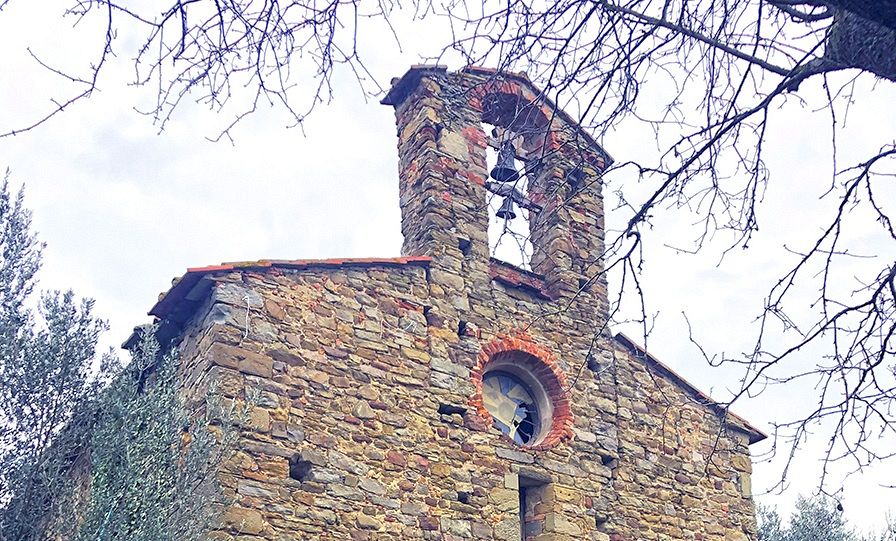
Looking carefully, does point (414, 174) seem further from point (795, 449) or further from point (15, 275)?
point (795, 449)

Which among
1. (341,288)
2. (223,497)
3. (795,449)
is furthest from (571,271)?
(795,449)

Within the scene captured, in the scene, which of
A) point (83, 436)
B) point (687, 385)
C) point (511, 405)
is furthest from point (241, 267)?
point (687, 385)

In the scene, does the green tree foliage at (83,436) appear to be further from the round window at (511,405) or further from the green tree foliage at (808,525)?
the green tree foliage at (808,525)

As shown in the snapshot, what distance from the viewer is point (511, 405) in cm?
905

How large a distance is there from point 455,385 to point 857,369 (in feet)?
15.3

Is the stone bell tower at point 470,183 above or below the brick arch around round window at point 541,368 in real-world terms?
above

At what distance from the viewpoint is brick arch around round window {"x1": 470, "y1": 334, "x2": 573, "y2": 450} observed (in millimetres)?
8852

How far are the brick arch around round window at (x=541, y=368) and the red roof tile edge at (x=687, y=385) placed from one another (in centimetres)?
97

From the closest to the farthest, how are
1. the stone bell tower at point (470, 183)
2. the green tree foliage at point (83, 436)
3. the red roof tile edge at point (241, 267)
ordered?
the green tree foliage at point (83, 436) → the red roof tile edge at point (241, 267) → the stone bell tower at point (470, 183)

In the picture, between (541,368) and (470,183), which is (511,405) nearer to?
(541,368)

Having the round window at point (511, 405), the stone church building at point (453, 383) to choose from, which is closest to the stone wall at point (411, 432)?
the stone church building at point (453, 383)

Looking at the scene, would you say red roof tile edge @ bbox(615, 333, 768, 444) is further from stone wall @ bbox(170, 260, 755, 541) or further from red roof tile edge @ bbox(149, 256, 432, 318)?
red roof tile edge @ bbox(149, 256, 432, 318)

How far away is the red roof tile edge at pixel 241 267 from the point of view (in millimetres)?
7488

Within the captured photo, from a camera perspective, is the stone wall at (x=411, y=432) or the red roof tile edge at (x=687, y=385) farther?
the red roof tile edge at (x=687, y=385)
